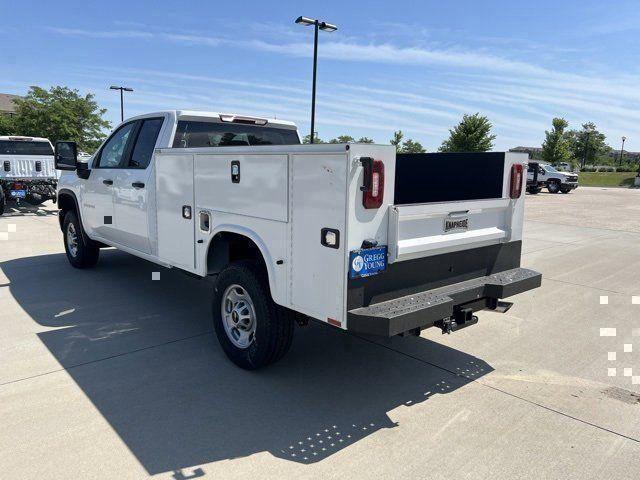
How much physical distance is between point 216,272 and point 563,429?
9.77ft

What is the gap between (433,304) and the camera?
3434 millimetres

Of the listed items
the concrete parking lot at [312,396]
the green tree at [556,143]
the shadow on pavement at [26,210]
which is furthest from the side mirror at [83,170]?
the green tree at [556,143]

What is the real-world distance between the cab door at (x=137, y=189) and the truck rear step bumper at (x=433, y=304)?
296 cm

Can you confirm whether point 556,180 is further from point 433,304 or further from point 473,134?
point 433,304

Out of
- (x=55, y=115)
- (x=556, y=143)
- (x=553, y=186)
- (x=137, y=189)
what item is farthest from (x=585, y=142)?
(x=137, y=189)

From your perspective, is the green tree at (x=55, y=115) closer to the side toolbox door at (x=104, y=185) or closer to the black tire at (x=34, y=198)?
the black tire at (x=34, y=198)

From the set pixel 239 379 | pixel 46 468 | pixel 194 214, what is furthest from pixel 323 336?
pixel 46 468

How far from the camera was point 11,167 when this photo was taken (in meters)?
14.2

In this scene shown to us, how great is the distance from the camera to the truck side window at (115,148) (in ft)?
19.5

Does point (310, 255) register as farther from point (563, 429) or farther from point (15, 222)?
point (15, 222)

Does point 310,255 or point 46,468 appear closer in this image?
point 46,468

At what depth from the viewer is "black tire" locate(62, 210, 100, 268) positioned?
731cm

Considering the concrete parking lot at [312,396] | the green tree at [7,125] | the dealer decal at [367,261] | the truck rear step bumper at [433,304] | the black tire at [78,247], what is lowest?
the concrete parking lot at [312,396]

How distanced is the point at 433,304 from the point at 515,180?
1.57 m
